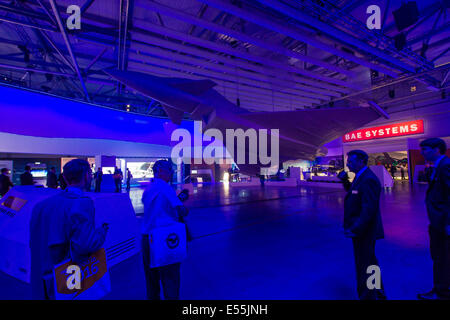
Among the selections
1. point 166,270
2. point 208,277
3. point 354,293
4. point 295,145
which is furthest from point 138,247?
point 295,145

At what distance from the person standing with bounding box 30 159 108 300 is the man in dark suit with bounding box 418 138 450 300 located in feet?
9.60

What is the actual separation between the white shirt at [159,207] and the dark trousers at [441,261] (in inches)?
98.8

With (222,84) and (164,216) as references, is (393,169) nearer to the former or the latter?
(222,84)

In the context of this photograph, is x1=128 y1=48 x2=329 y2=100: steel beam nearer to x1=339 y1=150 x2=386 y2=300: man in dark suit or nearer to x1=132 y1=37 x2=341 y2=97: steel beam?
x1=132 y1=37 x2=341 y2=97: steel beam

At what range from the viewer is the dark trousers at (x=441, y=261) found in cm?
190

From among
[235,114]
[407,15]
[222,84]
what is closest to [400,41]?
[407,15]

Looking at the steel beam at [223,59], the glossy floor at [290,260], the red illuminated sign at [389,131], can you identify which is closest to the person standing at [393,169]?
the red illuminated sign at [389,131]

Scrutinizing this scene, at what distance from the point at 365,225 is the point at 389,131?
18.6 m

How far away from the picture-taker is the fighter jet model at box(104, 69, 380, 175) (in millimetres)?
5936

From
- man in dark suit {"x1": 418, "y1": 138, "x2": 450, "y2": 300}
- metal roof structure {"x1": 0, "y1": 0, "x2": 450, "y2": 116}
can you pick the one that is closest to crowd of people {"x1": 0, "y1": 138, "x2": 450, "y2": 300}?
man in dark suit {"x1": 418, "y1": 138, "x2": 450, "y2": 300}

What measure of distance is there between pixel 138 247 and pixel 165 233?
90.5 inches

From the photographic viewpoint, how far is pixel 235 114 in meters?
7.39

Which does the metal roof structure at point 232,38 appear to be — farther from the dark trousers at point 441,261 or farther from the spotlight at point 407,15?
the dark trousers at point 441,261
